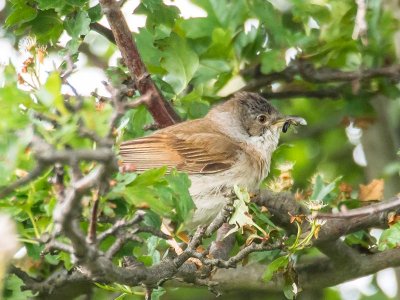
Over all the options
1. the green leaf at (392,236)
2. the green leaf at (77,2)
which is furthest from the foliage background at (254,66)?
the green leaf at (392,236)

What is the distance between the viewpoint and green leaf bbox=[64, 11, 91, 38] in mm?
4527

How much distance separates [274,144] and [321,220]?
7.71 feet

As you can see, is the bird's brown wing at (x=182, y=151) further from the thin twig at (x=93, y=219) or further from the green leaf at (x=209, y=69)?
the thin twig at (x=93, y=219)

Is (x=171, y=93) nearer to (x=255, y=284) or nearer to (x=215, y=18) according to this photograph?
(x=215, y=18)

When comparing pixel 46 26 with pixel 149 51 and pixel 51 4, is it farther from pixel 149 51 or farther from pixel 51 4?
pixel 149 51

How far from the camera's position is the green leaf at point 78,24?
4527 mm

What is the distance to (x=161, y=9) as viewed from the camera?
5.06 meters

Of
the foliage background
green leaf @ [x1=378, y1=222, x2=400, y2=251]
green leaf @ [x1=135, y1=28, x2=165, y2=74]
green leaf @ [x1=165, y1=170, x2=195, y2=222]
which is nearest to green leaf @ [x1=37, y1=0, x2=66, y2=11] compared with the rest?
the foliage background

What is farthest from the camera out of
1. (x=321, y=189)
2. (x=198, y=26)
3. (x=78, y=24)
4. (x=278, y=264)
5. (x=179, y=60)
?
(x=198, y=26)

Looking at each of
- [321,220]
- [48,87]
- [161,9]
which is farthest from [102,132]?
[161,9]

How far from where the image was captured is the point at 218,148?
5848 millimetres

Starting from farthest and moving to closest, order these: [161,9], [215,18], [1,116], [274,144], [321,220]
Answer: [274,144] < [215,18] < [161,9] < [321,220] < [1,116]

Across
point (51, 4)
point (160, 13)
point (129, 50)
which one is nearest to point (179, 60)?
point (160, 13)

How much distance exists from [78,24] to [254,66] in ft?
5.63
